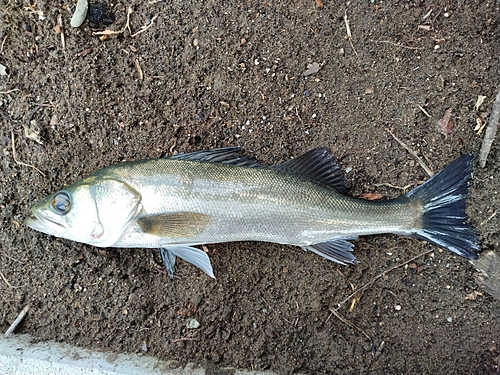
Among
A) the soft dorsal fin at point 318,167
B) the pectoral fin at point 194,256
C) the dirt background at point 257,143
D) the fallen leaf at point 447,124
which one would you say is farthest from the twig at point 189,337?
the fallen leaf at point 447,124

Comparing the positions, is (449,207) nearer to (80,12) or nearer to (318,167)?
(318,167)

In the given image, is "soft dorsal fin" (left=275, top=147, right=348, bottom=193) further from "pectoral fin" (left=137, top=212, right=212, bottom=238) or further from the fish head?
the fish head

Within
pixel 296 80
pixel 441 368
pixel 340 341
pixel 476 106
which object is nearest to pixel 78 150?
pixel 296 80

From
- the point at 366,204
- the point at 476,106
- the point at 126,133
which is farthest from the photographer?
the point at 126,133

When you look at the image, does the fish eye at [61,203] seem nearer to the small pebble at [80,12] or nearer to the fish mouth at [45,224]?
the fish mouth at [45,224]

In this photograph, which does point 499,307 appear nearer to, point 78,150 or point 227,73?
point 227,73

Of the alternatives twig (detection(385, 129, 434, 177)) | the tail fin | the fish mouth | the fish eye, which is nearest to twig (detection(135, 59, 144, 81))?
the fish eye
